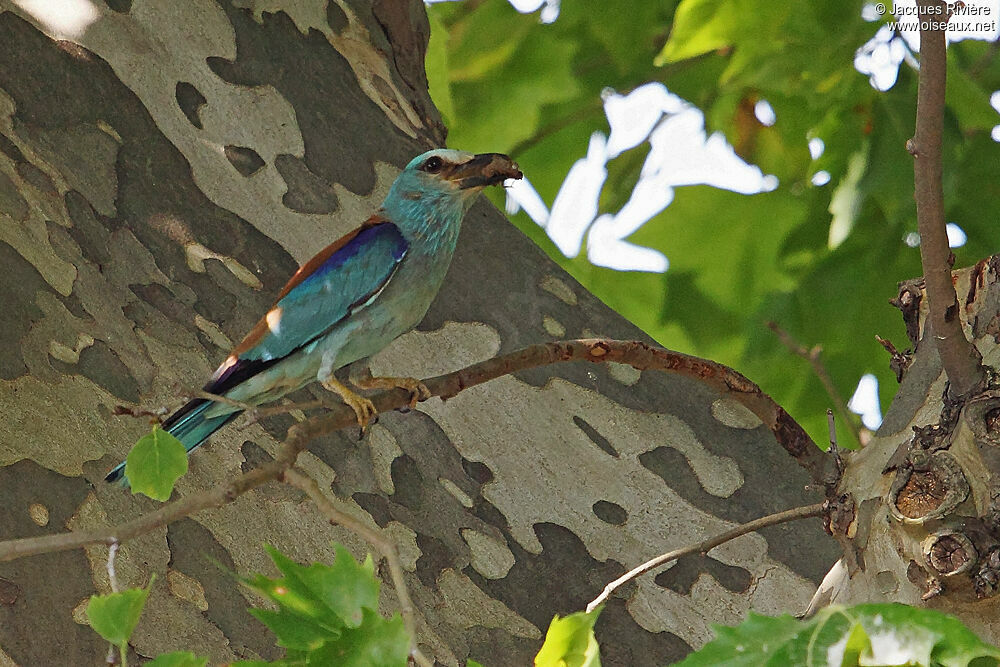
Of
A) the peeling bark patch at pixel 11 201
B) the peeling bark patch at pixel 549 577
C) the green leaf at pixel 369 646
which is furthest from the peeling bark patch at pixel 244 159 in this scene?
the green leaf at pixel 369 646

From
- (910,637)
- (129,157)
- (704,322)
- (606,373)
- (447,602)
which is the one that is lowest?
(910,637)

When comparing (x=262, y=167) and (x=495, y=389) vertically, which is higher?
(x=262, y=167)

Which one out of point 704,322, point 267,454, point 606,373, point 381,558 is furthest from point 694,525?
point 704,322

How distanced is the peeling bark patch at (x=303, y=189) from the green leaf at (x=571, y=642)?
4.82 ft

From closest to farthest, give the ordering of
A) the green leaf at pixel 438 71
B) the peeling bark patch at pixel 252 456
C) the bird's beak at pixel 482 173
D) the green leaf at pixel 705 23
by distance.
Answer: the peeling bark patch at pixel 252 456
the bird's beak at pixel 482 173
the green leaf at pixel 705 23
the green leaf at pixel 438 71

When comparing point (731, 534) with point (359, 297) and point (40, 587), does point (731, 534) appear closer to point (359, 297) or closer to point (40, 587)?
point (359, 297)

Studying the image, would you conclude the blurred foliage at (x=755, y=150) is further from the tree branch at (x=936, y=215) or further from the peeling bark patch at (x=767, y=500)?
the tree branch at (x=936, y=215)

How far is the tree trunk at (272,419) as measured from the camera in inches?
84.0

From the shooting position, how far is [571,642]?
1.42 m

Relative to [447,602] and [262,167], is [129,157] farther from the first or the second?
[447,602]

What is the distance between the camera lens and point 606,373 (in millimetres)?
2518

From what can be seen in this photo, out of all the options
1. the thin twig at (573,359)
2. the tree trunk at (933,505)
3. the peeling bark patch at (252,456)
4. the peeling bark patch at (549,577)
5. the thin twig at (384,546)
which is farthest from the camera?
the peeling bark patch at (252,456)

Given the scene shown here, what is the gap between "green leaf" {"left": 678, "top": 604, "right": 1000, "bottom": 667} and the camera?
1.25 metres

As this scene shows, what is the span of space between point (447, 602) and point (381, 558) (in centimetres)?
17
